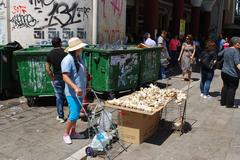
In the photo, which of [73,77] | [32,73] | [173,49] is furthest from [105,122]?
[173,49]

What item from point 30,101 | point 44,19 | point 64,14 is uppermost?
point 64,14

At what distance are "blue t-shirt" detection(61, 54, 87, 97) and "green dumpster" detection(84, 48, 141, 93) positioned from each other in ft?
8.76

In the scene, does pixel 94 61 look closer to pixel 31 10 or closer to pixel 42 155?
pixel 31 10

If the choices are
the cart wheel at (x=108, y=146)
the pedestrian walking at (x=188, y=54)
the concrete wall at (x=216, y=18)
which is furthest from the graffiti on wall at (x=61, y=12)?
the concrete wall at (x=216, y=18)

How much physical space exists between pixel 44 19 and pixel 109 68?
238 cm

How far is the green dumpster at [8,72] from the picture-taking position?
8.62 meters

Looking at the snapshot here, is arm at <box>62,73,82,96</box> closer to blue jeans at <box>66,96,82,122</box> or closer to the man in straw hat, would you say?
the man in straw hat

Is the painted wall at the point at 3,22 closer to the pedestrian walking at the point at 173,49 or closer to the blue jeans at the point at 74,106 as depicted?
the blue jeans at the point at 74,106

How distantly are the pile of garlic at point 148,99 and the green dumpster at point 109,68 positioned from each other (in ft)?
6.60

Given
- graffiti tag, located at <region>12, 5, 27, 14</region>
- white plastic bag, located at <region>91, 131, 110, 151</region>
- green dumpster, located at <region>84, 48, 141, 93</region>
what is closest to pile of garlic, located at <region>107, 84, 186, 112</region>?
white plastic bag, located at <region>91, 131, 110, 151</region>

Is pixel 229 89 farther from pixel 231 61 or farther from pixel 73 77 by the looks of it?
pixel 73 77

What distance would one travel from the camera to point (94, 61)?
874cm

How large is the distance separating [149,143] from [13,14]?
5522mm

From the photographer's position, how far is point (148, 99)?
621 centimetres
